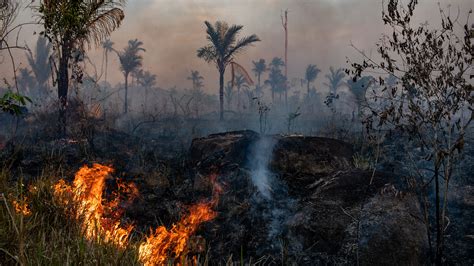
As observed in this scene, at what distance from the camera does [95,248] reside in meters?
3.46

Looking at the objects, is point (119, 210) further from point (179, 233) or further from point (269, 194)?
point (269, 194)

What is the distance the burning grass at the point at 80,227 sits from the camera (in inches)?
130

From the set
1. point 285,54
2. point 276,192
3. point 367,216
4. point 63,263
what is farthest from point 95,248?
point 285,54

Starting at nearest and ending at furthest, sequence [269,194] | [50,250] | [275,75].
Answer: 1. [50,250]
2. [269,194]
3. [275,75]

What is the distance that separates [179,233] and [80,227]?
3016mm

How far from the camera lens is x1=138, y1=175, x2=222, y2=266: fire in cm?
629

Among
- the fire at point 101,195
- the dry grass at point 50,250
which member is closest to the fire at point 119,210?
the fire at point 101,195

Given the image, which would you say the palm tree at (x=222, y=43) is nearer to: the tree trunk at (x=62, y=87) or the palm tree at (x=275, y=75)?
the tree trunk at (x=62, y=87)

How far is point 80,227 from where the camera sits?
420cm

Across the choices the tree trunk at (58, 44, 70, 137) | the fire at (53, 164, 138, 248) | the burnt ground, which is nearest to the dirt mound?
the burnt ground

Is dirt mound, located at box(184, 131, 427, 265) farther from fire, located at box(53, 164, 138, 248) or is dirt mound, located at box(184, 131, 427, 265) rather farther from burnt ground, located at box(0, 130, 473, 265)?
fire, located at box(53, 164, 138, 248)

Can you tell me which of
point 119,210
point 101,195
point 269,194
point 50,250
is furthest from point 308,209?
point 50,250

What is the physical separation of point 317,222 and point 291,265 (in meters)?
0.97

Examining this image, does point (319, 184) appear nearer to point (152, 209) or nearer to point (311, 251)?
point (311, 251)
